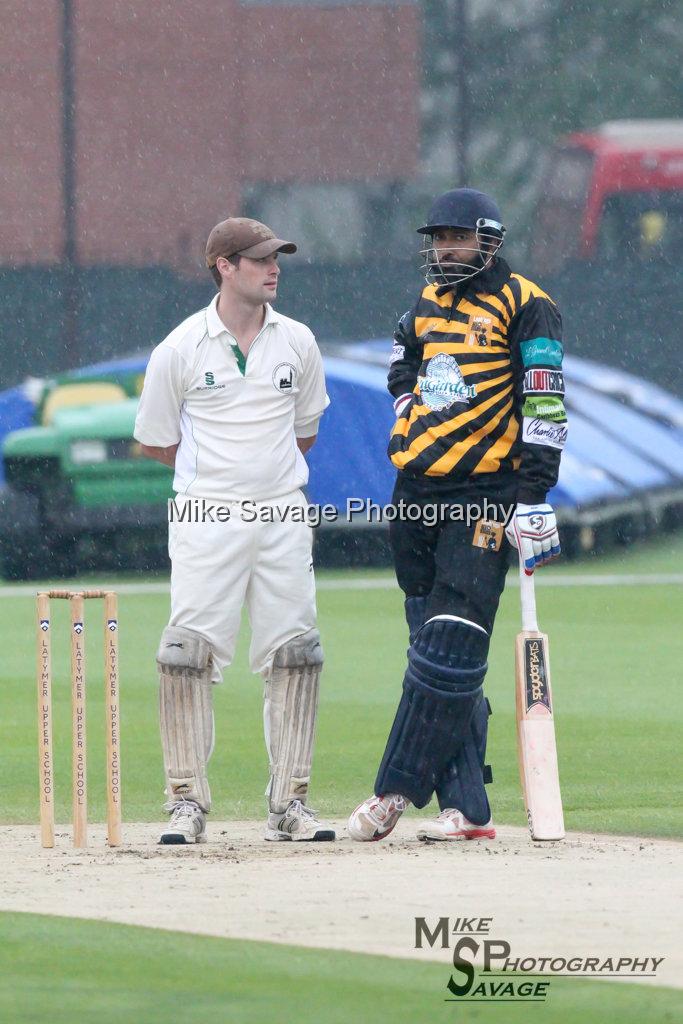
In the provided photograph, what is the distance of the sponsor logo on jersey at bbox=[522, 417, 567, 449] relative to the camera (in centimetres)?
616

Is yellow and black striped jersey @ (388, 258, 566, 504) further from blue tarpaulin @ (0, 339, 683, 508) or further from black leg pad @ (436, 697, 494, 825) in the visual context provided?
blue tarpaulin @ (0, 339, 683, 508)

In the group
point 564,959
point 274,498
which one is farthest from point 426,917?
point 274,498

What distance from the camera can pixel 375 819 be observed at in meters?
6.29

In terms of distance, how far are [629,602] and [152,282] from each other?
1090cm

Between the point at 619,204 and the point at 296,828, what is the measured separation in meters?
19.1

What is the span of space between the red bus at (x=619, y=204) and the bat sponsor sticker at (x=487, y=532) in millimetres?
18331

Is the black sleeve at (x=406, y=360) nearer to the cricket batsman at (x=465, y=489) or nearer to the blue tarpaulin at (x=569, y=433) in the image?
the cricket batsman at (x=465, y=489)

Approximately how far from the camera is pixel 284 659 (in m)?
6.42

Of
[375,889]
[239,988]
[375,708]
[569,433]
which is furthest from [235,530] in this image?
[569,433]

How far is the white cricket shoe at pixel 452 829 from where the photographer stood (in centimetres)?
632

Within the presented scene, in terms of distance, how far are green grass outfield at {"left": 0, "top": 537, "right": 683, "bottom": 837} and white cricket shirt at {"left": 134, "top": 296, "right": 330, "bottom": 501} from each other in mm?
1281

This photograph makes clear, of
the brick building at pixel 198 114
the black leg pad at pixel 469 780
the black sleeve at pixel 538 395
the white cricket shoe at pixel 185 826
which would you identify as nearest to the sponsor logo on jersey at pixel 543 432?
the black sleeve at pixel 538 395

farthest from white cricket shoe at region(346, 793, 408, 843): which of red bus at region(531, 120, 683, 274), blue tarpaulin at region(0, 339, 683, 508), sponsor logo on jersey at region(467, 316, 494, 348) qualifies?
red bus at region(531, 120, 683, 274)

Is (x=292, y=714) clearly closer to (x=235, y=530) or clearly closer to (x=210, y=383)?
(x=235, y=530)
